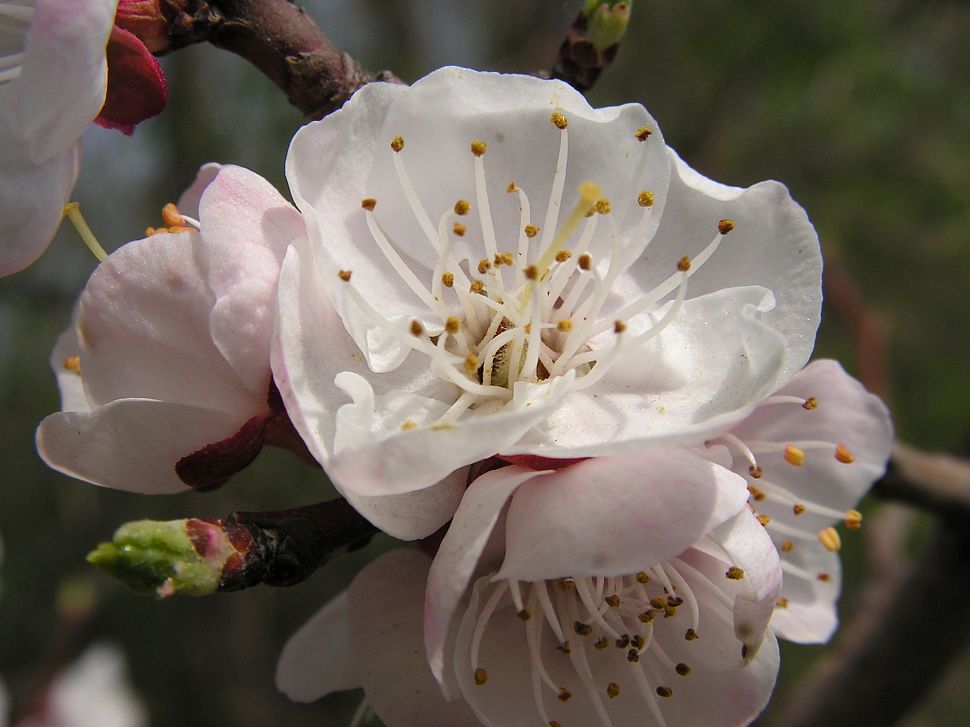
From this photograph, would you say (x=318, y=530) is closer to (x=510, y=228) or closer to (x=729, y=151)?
(x=510, y=228)

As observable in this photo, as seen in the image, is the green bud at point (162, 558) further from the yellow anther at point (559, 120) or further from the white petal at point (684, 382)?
the yellow anther at point (559, 120)

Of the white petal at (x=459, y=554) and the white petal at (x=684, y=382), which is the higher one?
the white petal at (x=684, y=382)

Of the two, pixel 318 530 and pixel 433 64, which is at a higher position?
pixel 318 530

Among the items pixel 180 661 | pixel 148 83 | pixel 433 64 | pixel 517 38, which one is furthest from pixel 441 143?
pixel 180 661

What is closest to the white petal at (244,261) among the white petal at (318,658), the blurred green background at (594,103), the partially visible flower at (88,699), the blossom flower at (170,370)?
the blossom flower at (170,370)

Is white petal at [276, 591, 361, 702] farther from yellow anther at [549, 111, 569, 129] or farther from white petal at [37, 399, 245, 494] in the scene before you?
yellow anther at [549, 111, 569, 129]
